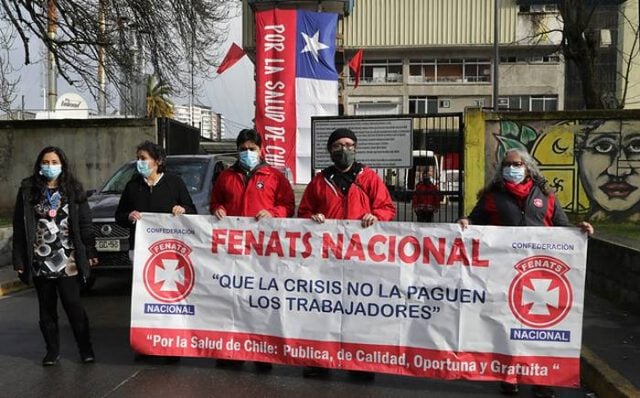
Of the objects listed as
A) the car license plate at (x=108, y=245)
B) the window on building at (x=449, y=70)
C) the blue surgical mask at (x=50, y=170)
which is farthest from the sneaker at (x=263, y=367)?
the window on building at (x=449, y=70)

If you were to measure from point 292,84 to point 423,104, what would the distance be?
2890 centimetres

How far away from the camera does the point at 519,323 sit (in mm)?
4879

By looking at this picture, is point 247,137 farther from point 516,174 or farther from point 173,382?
point 516,174

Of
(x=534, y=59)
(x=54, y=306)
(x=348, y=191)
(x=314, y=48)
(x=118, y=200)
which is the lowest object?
(x=54, y=306)

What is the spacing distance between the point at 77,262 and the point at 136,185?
34.1 inches

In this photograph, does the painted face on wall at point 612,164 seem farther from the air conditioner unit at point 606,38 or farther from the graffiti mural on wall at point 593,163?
the air conditioner unit at point 606,38

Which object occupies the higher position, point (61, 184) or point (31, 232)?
point (61, 184)

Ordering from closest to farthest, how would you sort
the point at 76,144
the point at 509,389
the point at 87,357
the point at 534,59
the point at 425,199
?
the point at 509,389 < the point at 87,357 < the point at 425,199 < the point at 76,144 < the point at 534,59

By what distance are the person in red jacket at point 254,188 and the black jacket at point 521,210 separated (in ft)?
5.50

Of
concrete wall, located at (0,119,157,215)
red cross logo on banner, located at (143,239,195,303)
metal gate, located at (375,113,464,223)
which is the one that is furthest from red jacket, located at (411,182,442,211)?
concrete wall, located at (0,119,157,215)

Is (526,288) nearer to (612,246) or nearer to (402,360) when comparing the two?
(402,360)

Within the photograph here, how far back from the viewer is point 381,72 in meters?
53.3

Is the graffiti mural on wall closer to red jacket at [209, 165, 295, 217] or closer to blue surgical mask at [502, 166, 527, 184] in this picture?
blue surgical mask at [502, 166, 527, 184]

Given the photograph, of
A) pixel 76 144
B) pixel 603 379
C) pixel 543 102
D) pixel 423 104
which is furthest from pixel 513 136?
pixel 543 102
